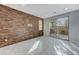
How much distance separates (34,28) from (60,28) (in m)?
2.55

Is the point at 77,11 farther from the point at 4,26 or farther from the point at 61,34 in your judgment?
the point at 4,26

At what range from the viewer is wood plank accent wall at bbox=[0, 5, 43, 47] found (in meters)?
5.60

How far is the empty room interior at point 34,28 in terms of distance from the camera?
4864 mm

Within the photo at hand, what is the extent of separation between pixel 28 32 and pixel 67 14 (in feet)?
11.9

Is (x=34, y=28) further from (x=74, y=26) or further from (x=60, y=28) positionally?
(x=74, y=26)

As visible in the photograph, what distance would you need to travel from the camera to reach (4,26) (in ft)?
18.7

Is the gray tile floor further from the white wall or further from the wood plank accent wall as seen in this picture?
the white wall

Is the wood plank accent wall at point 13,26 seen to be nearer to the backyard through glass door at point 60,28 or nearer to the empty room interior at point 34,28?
the empty room interior at point 34,28

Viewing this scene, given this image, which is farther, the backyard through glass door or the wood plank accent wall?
the backyard through glass door

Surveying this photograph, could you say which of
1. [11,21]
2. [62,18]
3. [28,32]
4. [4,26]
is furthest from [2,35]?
[62,18]

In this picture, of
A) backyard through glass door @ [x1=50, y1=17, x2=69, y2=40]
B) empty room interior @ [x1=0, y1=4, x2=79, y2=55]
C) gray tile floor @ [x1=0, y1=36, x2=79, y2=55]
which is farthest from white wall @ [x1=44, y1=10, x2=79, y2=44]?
gray tile floor @ [x1=0, y1=36, x2=79, y2=55]

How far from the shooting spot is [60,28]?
31.6ft

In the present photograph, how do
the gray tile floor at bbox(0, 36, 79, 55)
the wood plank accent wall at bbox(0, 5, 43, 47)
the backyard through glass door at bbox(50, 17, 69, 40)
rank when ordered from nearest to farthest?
1. the gray tile floor at bbox(0, 36, 79, 55)
2. the wood plank accent wall at bbox(0, 5, 43, 47)
3. the backyard through glass door at bbox(50, 17, 69, 40)

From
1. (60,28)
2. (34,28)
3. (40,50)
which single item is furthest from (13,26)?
(60,28)
